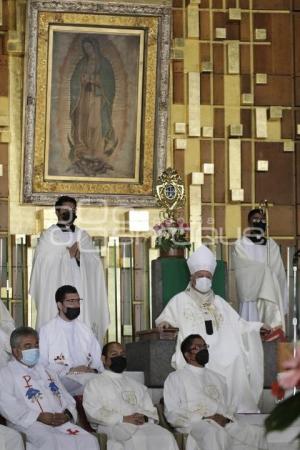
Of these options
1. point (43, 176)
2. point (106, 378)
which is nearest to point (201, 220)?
point (43, 176)

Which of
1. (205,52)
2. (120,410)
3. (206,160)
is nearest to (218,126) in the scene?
(206,160)

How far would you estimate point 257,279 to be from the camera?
11.6m

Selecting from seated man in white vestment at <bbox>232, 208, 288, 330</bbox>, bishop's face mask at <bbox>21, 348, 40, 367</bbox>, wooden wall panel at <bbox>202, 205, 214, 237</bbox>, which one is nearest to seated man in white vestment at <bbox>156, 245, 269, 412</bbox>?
seated man in white vestment at <bbox>232, 208, 288, 330</bbox>

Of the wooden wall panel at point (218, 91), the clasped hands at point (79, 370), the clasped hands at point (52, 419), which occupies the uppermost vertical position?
the wooden wall panel at point (218, 91)

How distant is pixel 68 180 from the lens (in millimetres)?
13797

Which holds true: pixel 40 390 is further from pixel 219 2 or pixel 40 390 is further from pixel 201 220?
pixel 219 2

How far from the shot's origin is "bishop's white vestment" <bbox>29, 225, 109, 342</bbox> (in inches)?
448

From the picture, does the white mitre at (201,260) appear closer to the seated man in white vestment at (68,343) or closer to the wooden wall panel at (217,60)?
the seated man in white vestment at (68,343)

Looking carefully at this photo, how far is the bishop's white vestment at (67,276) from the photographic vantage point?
11375 mm

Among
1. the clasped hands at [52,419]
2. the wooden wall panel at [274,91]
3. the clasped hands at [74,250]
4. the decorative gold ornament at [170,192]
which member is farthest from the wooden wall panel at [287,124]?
the clasped hands at [52,419]

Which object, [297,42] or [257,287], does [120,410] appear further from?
[297,42]

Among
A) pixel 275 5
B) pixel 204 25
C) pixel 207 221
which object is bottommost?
pixel 207 221

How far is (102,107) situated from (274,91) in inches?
85.0

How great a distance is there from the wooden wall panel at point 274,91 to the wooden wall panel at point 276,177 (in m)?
0.54
